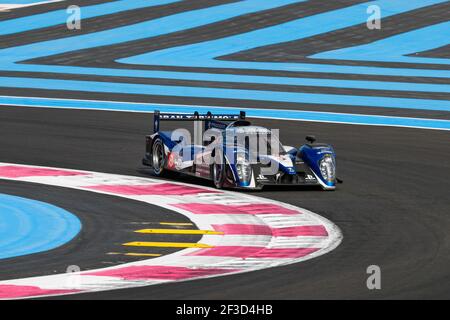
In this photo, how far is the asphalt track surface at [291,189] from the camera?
11070 mm

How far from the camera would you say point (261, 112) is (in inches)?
989

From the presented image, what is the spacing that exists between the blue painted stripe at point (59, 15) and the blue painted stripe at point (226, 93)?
5681mm

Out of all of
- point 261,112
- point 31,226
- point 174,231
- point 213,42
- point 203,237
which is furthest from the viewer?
point 213,42

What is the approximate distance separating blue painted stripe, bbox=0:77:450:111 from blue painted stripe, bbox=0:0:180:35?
18.6 feet

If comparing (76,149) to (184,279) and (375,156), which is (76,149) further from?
(184,279)

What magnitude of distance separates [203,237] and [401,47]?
19291 millimetres

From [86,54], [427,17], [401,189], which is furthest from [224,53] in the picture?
[401,189]

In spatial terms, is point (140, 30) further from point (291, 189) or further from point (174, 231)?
point (174, 231)

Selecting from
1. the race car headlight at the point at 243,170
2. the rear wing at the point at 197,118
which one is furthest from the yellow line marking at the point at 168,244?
the rear wing at the point at 197,118

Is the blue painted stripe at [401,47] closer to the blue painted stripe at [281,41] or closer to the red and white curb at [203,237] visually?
the blue painted stripe at [281,41]

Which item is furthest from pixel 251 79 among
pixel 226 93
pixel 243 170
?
pixel 243 170

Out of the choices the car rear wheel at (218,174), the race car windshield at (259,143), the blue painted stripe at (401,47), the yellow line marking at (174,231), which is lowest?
the yellow line marking at (174,231)

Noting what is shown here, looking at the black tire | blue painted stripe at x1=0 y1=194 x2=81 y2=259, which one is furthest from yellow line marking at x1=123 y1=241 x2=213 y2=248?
the black tire

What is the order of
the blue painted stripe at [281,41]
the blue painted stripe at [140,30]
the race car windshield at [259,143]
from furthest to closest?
the blue painted stripe at [140,30]
the blue painted stripe at [281,41]
the race car windshield at [259,143]
